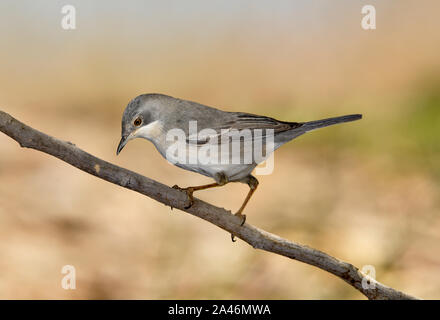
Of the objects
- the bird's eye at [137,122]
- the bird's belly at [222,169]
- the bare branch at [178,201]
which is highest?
the bird's eye at [137,122]

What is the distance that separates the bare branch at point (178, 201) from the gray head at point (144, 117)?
24 cm

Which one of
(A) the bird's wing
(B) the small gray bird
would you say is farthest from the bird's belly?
(A) the bird's wing

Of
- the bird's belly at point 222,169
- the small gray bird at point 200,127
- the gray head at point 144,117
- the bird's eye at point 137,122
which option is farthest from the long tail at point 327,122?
the bird's eye at point 137,122

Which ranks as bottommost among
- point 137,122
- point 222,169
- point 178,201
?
point 178,201

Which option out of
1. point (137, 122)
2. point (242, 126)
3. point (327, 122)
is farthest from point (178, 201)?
point (327, 122)

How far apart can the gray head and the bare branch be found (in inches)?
9.5

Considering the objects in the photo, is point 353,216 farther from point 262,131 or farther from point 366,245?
point 262,131

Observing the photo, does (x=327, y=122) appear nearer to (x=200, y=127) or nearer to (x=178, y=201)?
(x=200, y=127)

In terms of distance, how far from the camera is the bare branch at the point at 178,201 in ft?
6.71

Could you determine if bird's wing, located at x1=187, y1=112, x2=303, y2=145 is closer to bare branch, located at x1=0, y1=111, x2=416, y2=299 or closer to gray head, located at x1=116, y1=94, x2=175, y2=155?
gray head, located at x1=116, y1=94, x2=175, y2=155

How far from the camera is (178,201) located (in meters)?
2.17

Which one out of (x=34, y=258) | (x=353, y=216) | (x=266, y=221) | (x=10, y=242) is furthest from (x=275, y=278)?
(x=10, y=242)

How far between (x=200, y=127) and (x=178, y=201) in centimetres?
52

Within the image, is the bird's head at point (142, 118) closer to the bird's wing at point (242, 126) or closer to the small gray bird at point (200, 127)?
the small gray bird at point (200, 127)
